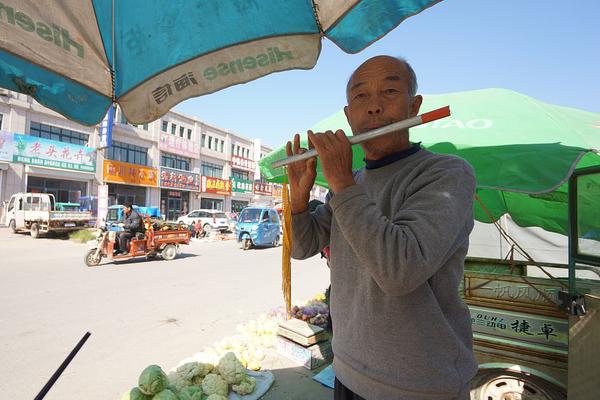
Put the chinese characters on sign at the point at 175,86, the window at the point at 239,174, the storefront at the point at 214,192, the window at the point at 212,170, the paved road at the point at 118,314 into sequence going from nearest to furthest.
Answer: the chinese characters on sign at the point at 175,86 < the paved road at the point at 118,314 < the storefront at the point at 214,192 < the window at the point at 212,170 < the window at the point at 239,174

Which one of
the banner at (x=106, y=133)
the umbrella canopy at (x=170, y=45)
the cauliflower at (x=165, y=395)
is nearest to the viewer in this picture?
the umbrella canopy at (x=170, y=45)

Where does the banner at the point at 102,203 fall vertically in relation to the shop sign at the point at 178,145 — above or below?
below

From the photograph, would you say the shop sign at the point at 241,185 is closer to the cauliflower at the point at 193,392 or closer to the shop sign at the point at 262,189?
the shop sign at the point at 262,189

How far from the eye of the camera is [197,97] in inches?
78.1

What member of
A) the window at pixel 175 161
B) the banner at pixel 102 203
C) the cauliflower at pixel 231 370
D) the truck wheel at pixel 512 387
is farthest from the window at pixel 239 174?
the truck wheel at pixel 512 387

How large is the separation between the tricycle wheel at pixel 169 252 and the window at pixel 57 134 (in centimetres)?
1525

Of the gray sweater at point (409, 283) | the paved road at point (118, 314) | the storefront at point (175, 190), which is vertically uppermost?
the storefront at point (175, 190)

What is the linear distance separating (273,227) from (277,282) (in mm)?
7693

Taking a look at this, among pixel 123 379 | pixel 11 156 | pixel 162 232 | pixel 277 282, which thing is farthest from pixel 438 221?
pixel 11 156

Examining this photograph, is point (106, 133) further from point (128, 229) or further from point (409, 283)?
point (409, 283)

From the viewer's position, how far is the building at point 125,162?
18469 millimetres

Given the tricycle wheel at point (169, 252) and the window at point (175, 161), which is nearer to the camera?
the tricycle wheel at point (169, 252)

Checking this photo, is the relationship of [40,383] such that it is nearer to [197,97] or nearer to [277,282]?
[197,97]

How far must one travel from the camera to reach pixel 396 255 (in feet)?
3.04
